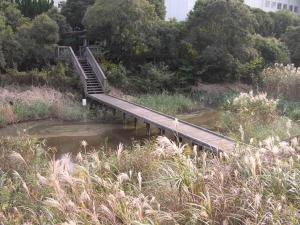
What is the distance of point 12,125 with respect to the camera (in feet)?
50.5

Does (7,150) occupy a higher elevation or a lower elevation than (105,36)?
lower

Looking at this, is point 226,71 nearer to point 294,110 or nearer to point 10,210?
point 294,110

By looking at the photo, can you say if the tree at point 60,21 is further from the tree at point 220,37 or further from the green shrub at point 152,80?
the tree at point 220,37

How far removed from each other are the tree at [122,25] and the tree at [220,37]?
2345 millimetres

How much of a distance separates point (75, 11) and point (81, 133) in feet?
43.1

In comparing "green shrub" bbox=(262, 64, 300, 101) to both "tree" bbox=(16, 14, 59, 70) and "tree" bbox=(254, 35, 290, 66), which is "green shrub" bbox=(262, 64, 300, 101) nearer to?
"tree" bbox=(254, 35, 290, 66)

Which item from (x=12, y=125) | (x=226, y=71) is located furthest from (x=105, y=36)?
(x=12, y=125)

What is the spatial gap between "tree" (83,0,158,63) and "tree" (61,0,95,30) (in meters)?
3.71

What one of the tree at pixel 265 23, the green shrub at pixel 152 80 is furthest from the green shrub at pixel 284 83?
the tree at pixel 265 23

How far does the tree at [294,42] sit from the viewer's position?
25.8 meters

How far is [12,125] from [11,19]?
28.5 feet

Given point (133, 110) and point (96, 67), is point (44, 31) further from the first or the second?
point (133, 110)

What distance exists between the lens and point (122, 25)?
2061cm

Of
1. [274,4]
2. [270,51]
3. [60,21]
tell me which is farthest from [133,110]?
[274,4]
